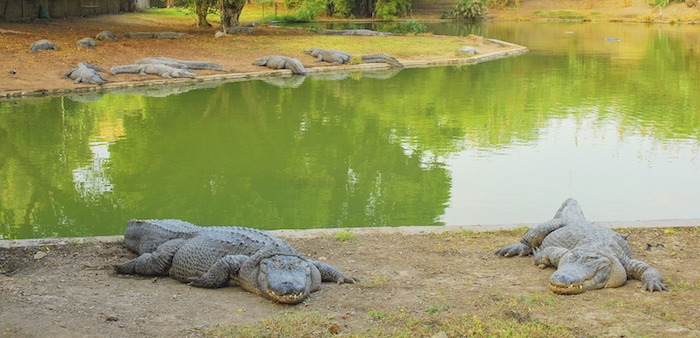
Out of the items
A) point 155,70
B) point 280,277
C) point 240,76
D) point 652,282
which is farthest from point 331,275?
point 240,76

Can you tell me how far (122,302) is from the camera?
407 cm

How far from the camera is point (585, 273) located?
4289mm

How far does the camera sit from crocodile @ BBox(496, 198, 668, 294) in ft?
14.0

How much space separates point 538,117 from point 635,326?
950cm

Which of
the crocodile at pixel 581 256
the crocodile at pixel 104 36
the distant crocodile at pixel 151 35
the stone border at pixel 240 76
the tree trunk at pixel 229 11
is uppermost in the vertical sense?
the tree trunk at pixel 229 11

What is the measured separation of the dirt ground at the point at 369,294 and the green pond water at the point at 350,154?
1642 mm

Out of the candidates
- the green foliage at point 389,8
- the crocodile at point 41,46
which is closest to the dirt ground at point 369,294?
the crocodile at point 41,46

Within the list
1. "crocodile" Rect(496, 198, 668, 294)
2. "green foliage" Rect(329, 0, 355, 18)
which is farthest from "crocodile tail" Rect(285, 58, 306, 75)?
"green foliage" Rect(329, 0, 355, 18)

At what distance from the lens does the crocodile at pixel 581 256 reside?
14.0 feet

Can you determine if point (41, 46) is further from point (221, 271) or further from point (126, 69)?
point (221, 271)

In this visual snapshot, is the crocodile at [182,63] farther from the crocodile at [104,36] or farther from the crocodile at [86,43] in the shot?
the crocodile at [104,36]

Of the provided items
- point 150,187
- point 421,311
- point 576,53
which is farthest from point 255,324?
point 576,53

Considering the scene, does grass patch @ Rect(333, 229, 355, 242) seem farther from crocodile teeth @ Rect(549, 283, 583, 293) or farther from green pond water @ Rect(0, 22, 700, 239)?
crocodile teeth @ Rect(549, 283, 583, 293)

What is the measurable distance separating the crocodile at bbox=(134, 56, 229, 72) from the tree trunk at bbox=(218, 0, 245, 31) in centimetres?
791
